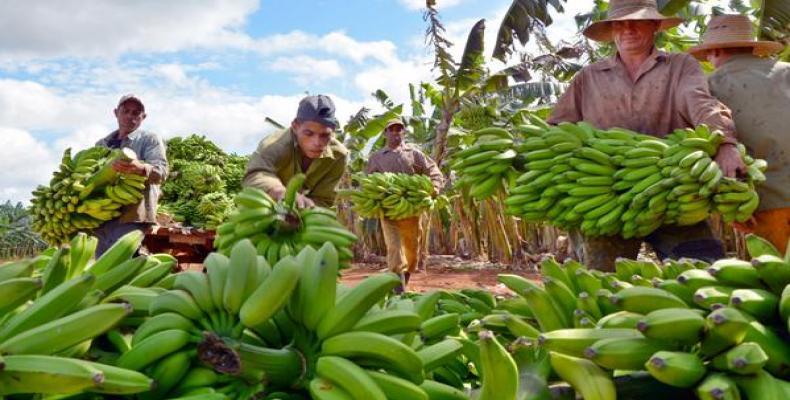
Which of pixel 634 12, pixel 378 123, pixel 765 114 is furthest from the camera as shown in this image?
pixel 378 123

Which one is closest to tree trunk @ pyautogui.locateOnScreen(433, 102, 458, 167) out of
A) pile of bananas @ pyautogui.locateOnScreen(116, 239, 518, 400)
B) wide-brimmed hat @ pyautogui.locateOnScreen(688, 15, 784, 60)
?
wide-brimmed hat @ pyautogui.locateOnScreen(688, 15, 784, 60)

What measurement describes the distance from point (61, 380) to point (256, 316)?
12.6 inches

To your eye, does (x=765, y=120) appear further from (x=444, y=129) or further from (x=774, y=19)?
(x=444, y=129)

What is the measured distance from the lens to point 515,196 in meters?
3.50

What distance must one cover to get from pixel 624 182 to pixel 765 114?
5.14 feet

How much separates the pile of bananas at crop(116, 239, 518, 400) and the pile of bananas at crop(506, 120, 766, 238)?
2.17 m

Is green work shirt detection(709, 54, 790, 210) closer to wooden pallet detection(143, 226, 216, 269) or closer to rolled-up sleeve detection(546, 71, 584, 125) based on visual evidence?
rolled-up sleeve detection(546, 71, 584, 125)

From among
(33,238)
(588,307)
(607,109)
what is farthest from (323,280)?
(33,238)

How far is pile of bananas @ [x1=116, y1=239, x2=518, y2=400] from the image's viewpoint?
44.9 inches

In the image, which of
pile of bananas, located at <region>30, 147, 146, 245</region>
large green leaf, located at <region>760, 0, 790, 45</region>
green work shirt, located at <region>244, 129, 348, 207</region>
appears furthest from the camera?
large green leaf, located at <region>760, 0, 790, 45</region>

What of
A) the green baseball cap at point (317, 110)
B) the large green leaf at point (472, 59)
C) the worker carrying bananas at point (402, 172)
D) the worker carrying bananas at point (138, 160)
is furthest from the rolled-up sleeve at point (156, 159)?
the large green leaf at point (472, 59)

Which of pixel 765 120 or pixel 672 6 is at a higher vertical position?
pixel 672 6

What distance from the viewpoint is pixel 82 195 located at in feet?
19.0

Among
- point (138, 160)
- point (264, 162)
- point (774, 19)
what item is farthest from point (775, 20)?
point (138, 160)
